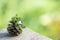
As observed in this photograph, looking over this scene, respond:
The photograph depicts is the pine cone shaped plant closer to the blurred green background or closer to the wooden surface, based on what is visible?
the wooden surface

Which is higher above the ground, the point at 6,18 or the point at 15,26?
the point at 6,18

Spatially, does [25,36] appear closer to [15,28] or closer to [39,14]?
[15,28]

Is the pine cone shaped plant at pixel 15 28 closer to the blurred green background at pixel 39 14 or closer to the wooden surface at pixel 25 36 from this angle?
the wooden surface at pixel 25 36

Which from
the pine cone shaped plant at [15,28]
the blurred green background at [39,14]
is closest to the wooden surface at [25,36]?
the pine cone shaped plant at [15,28]

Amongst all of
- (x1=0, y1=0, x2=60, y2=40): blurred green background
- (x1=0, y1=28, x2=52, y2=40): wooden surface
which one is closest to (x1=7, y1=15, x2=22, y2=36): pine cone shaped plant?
(x1=0, y1=28, x2=52, y2=40): wooden surface

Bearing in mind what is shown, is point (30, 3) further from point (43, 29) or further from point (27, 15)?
point (43, 29)

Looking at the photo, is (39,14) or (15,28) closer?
(15,28)

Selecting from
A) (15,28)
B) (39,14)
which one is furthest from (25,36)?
(39,14)

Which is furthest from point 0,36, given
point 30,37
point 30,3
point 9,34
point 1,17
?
point 30,3
